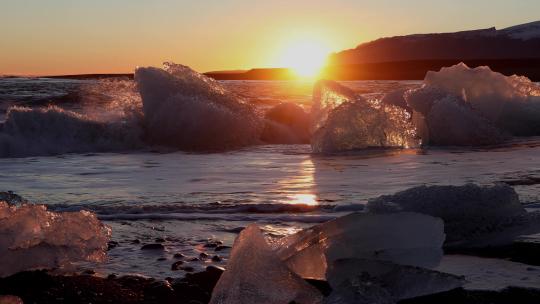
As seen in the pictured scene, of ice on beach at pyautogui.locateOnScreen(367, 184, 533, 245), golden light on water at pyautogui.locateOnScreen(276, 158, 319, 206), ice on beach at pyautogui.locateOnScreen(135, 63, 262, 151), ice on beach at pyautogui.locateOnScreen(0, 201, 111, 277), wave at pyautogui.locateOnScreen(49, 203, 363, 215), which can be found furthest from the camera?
ice on beach at pyautogui.locateOnScreen(135, 63, 262, 151)

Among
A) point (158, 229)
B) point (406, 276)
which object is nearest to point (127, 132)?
point (158, 229)

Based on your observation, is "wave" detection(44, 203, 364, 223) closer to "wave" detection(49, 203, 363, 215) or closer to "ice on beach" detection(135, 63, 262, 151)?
"wave" detection(49, 203, 363, 215)

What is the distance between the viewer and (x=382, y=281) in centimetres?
173

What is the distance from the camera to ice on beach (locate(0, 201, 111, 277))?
205 centimetres

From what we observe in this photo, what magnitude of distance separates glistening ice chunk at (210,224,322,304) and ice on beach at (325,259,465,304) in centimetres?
8

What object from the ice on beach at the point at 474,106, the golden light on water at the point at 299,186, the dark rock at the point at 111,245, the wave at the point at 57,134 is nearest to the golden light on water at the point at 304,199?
the golden light on water at the point at 299,186

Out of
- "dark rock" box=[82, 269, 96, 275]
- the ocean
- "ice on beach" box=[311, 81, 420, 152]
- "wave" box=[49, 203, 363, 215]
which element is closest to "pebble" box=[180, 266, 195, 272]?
the ocean

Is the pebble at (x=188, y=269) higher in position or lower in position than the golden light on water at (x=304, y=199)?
higher

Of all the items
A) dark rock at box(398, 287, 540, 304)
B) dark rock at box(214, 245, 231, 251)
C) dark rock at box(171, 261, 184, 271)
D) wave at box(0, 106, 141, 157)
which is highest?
dark rock at box(398, 287, 540, 304)

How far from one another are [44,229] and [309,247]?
Result: 0.80 meters

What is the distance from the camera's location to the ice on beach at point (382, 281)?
1.65 meters

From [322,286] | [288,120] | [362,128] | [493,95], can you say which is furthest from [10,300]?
[288,120]

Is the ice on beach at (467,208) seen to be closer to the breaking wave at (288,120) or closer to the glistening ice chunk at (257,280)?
the glistening ice chunk at (257,280)

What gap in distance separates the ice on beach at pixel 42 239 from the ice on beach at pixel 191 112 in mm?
5460
